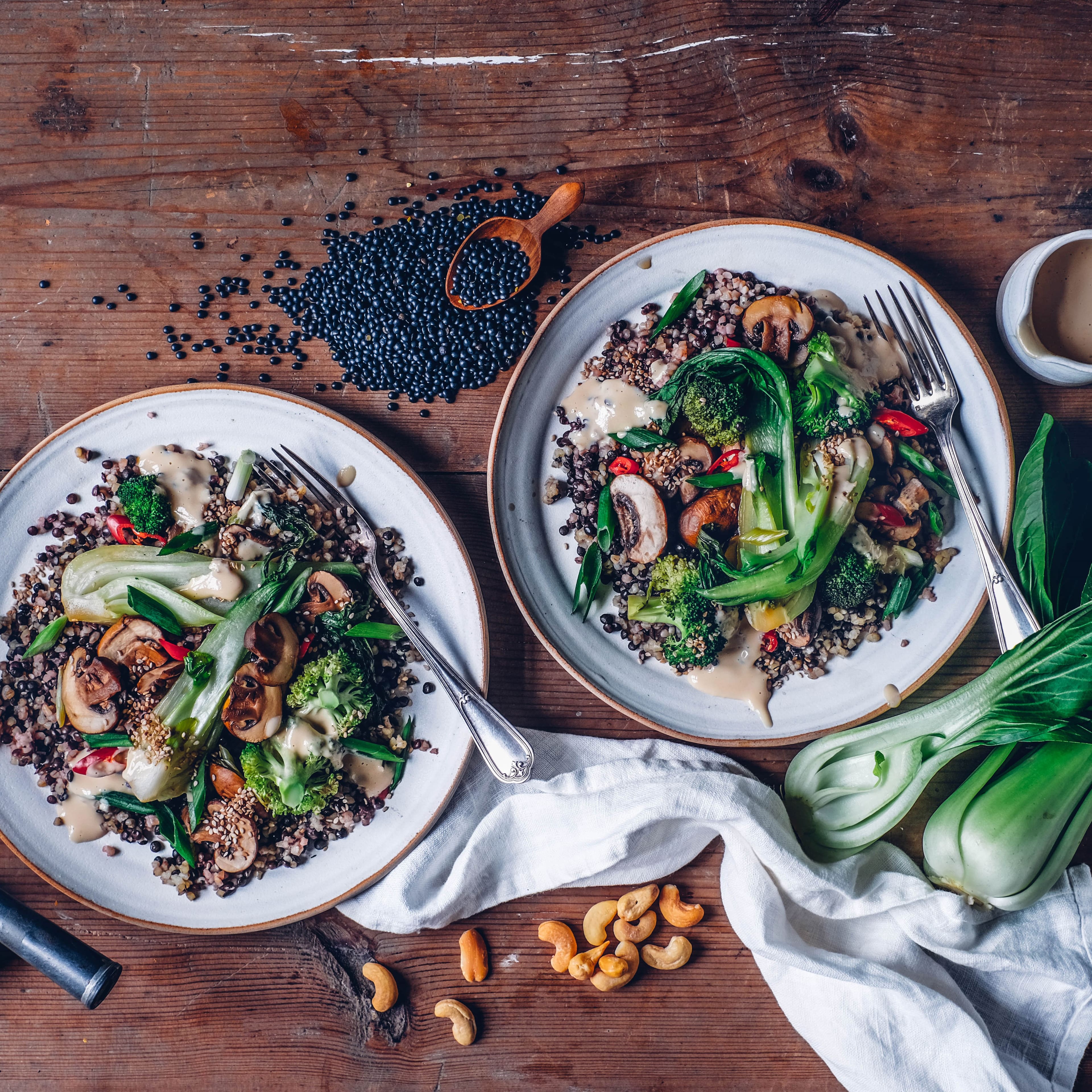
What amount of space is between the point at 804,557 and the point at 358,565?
1352 mm

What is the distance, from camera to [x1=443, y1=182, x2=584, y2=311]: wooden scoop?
2318 millimetres

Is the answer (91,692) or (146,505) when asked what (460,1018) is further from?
(146,505)

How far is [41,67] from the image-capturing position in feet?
8.07

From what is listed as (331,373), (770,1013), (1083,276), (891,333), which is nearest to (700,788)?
(770,1013)

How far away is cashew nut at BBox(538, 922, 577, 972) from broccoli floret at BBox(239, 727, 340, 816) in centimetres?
86

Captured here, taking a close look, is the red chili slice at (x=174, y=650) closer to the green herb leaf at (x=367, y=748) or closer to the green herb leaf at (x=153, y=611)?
the green herb leaf at (x=153, y=611)

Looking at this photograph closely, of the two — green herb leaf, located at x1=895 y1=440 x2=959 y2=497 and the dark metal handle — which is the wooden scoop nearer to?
green herb leaf, located at x1=895 y1=440 x2=959 y2=497

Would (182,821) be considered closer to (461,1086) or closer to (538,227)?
(461,1086)

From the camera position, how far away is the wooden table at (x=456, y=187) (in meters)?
2.44

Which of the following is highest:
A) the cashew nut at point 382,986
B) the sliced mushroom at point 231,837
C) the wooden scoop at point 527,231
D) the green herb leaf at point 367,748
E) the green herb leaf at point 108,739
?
the wooden scoop at point 527,231

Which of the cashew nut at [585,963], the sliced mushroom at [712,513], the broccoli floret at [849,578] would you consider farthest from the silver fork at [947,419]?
the cashew nut at [585,963]

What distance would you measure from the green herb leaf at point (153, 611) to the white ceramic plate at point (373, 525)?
1.41 ft

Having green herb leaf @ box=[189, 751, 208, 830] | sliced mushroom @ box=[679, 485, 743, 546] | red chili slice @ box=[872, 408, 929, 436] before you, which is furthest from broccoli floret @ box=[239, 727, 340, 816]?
red chili slice @ box=[872, 408, 929, 436]

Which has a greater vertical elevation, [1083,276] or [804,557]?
[1083,276]
